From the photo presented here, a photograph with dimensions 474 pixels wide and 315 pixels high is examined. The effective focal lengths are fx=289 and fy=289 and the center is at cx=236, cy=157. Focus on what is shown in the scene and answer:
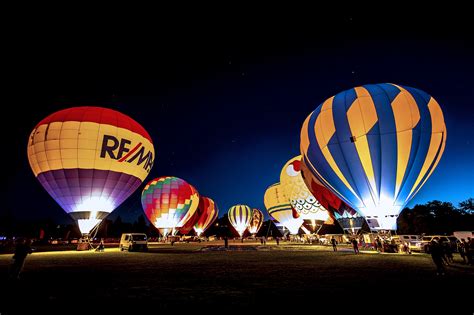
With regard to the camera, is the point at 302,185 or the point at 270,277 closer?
the point at 270,277

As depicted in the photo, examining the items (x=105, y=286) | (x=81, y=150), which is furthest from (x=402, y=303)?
(x=81, y=150)

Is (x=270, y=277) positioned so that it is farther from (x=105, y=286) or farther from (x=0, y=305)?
(x=0, y=305)

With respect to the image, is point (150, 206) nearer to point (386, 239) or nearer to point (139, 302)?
point (386, 239)

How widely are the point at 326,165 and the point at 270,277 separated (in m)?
12.9

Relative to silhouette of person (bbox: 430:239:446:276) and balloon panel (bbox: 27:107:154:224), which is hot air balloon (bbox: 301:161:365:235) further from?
silhouette of person (bbox: 430:239:446:276)

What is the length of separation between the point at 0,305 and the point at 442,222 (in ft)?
215

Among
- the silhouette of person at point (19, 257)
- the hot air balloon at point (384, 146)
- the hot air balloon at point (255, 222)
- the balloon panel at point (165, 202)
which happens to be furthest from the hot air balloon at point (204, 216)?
the silhouette of person at point (19, 257)

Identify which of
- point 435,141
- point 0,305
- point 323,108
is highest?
point 323,108

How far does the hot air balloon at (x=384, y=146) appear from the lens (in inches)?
673

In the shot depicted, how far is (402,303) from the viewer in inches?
195

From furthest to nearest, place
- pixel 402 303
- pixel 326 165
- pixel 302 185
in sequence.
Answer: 1. pixel 302 185
2. pixel 326 165
3. pixel 402 303

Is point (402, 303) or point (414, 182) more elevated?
point (414, 182)

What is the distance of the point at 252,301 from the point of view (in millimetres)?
5156

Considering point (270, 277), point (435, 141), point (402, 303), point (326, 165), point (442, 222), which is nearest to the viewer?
point (402, 303)
